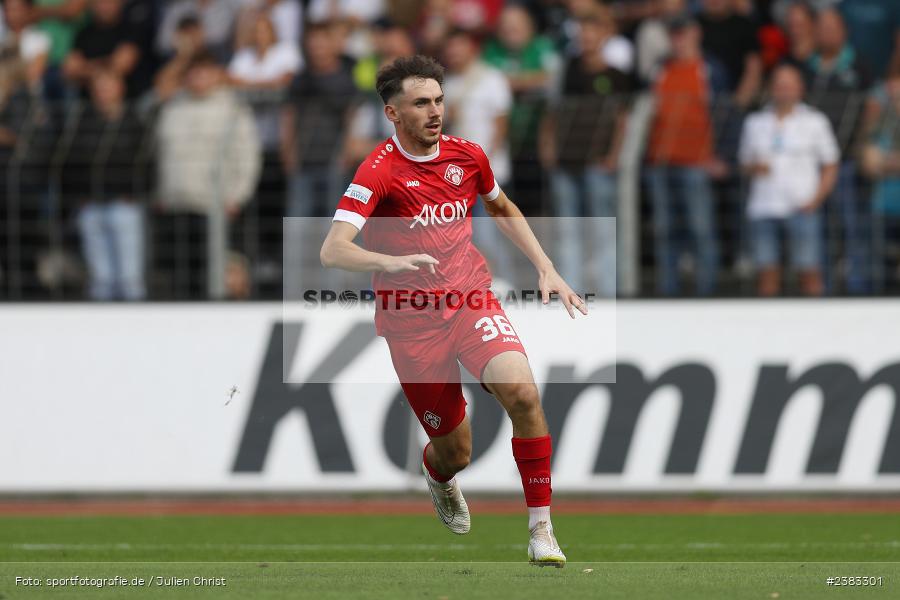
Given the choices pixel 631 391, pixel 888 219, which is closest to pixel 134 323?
pixel 631 391

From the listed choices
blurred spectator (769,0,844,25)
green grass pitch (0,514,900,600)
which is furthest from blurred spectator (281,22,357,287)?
blurred spectator (769,0,844,25)

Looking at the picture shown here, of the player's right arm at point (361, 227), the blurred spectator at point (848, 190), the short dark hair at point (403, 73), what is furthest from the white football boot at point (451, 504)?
the blurred spectator at point (848, 190)

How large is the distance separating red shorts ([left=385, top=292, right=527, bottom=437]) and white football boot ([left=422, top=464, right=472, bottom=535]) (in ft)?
1.52

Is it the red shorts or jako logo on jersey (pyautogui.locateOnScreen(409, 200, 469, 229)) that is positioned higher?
jako logo on jersey (pyautogui.locateOnScreen(409, 200, 469, 229))

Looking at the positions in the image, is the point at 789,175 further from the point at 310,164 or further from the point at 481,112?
the point at 310,164

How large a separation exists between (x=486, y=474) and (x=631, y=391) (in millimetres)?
1419

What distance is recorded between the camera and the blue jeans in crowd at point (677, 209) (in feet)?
44.4

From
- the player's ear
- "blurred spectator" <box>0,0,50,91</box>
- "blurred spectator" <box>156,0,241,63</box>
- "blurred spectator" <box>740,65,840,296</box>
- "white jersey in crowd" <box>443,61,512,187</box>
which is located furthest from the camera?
"blurred spectator" <box>156,0,241,63</box>

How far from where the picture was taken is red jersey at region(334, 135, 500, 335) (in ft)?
27.0

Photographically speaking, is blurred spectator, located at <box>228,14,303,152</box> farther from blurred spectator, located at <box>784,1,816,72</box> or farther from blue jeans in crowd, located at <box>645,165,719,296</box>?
blurred spectator, located at <box>784,1,816,72</box>

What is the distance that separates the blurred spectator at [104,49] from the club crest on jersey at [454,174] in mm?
A: 7520

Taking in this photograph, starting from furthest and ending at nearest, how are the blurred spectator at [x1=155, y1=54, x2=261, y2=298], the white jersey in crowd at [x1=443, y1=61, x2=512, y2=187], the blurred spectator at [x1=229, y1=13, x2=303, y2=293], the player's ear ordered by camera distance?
the blurred spectator at [x1=229, y1=13, x2=303, y2=293], the blurred spectator at [x1=155, y1=54, x2=261, y2=298], the white jersey in crowd at [x1=443, y1=61, x2=512, y2=187], the player's ear

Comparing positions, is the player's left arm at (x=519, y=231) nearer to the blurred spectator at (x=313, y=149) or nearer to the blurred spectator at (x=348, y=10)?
the blurred spectator at (x=313, y=149)

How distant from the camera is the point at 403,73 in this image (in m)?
8.19
